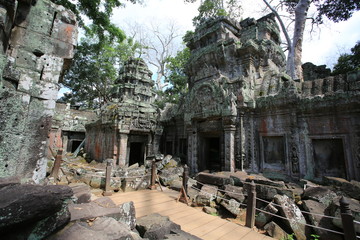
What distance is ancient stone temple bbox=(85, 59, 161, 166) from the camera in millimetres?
10719

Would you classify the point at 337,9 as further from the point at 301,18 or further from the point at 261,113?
the point at 261,113

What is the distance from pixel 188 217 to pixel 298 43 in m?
15.3

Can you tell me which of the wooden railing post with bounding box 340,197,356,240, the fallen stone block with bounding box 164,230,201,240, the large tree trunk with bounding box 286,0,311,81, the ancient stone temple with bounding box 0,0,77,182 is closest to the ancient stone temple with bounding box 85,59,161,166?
the ancient stone temple with bounding box 0,0,77,182

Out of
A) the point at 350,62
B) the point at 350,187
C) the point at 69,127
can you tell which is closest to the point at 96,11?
the point at 350,187

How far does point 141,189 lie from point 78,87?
21.7m

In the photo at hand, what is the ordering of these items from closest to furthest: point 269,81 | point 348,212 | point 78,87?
point 348,212 → point 269,81 → point 78,87

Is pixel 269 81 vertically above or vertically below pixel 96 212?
above

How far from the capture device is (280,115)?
7566 mm

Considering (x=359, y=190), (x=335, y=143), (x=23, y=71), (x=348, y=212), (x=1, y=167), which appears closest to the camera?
(x=1, y=167)

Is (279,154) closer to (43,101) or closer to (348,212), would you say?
(348,212)

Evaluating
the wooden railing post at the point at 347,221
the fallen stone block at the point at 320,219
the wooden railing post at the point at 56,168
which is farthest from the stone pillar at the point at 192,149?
the wooden railing post at the point at 347,221

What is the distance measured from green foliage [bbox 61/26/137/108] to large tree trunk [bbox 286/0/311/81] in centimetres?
1839

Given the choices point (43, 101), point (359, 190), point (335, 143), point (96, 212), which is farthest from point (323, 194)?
point (43, 101)

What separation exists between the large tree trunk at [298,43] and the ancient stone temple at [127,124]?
10715 millimetres
